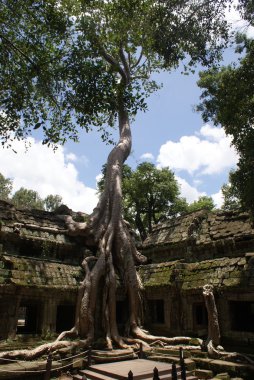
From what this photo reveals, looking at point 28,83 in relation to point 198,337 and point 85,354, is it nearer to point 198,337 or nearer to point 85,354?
point 85,354

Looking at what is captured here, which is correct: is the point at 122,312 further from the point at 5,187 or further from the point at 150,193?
the point at 5,187

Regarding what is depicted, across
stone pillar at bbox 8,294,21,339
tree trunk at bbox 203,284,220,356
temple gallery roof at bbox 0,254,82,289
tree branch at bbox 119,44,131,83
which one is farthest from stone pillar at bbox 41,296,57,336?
tree branch at bbox 119,44,131,83

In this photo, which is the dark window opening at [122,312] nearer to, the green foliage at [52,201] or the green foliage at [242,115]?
the green foliage at [242,115]

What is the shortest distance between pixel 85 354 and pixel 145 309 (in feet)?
13.2

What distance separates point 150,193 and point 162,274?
15441 mm

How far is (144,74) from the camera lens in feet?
66.4

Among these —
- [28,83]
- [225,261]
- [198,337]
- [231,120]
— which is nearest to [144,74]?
[231,120]

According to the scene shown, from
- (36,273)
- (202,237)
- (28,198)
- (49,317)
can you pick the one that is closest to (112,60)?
(202,237)

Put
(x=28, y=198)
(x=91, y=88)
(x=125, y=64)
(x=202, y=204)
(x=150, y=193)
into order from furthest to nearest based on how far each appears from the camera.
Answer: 1. (x=28, y=198)
2. (x=202, y=204)
3. (x=150, y=193)
4. (x=125, y=64)
5. (x=91, y=88)


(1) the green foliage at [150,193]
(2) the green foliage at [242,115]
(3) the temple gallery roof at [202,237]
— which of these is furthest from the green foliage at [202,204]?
(2) the green foliage at [242,115]

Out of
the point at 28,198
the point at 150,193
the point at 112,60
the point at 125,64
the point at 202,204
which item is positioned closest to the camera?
the point at 112,60

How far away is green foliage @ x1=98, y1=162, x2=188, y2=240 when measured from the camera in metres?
27.5

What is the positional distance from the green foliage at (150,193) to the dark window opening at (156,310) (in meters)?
13.4

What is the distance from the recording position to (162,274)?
42.5 ft
